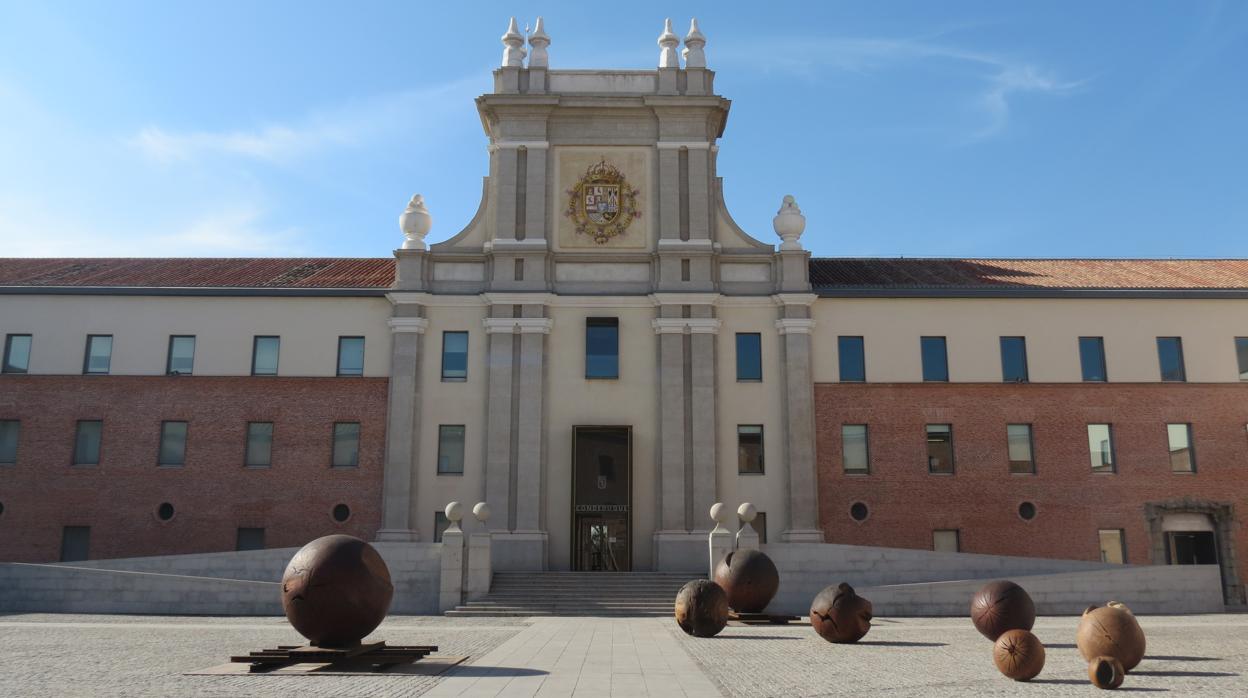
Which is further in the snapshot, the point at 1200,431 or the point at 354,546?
the point at 1200,431

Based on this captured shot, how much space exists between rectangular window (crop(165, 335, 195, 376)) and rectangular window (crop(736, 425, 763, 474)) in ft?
70.6

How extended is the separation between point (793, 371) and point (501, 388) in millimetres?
11274

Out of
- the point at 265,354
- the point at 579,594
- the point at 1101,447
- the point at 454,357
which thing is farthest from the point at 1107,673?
the point at 265,354

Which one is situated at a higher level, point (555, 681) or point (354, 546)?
point (354, 546)

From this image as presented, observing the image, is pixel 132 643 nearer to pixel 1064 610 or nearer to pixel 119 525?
pixel 119 525

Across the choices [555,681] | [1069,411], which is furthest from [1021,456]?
[555,681]

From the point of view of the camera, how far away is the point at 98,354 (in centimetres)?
3838

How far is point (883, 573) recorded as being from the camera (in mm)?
31578

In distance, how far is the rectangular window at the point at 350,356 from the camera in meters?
38.2

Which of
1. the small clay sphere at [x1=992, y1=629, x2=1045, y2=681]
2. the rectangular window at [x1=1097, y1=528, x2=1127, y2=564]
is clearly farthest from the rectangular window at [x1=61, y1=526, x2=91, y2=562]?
the rectangular window at [x1=1097, y1=528, x2=1127, y2=564]

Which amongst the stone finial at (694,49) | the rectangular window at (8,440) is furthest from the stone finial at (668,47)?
the rectangular window at (8,440)

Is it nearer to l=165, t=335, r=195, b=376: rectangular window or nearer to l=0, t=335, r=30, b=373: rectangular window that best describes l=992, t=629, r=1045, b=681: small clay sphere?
l=165, t=335, r=195, b=376: rectangular window

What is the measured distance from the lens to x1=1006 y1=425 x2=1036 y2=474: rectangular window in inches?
1471

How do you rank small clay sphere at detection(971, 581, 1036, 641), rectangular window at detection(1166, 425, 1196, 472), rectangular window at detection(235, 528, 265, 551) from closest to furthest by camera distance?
small clay sphere at detection(971, 581, 1036, 641), rectangular window at detection(235, 528, 265, 551), rectangular window at detection(1166, 425, 1196, 472)
